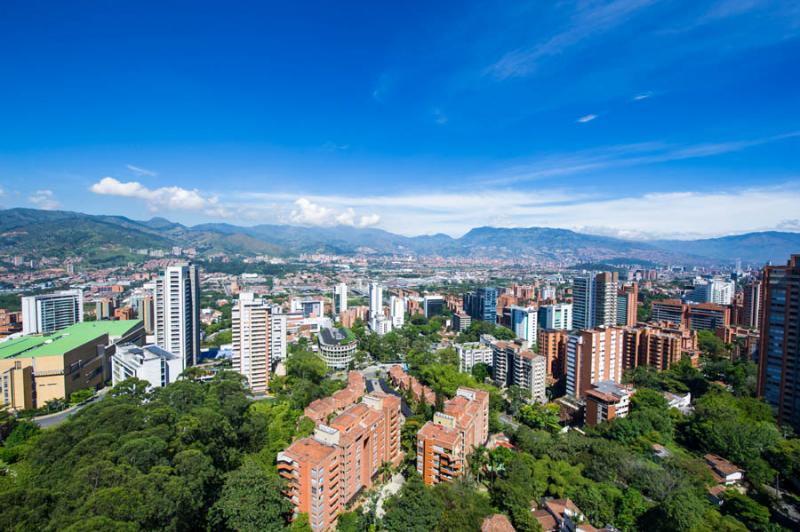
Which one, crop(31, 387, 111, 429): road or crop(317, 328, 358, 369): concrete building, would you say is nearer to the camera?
crop(31, 387, 111, 429): road

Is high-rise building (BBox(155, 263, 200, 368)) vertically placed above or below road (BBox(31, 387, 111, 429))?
above

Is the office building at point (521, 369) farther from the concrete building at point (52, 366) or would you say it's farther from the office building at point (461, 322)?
the concrete building at point (52, 366)

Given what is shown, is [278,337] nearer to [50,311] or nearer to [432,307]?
[50,311]

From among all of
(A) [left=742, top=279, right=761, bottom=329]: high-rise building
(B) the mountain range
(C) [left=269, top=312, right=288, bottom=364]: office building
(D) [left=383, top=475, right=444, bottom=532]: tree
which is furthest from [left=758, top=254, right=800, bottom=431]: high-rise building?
(B) the mountain range

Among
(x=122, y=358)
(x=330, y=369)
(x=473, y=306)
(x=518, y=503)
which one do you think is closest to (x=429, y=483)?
(x=518, y=503)

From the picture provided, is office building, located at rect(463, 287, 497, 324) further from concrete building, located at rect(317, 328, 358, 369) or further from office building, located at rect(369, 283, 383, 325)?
concrete building, located at rect(317, 328, 358, 369)

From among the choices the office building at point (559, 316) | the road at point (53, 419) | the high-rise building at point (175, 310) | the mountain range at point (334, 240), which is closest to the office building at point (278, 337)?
the high-rise building at point (175, 310)

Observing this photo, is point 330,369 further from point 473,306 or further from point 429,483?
point 473,306

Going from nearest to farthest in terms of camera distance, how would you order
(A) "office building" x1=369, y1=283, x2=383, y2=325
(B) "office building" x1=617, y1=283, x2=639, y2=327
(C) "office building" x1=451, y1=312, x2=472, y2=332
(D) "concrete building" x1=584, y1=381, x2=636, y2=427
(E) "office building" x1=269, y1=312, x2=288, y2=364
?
(D) "concrete building" x1=584, y1=381, x2=636, y2=427 < (E) "office building" x1=269, y1=312, x2=288, y2=364 < (B) "office building" x1=617, y1=283, x2=639, y2=327 < (C) "office building" x1=451, y1=312, x2=472, y2=332 < (A) "office building" x1=369, y1=283, x2=383, y2=325
